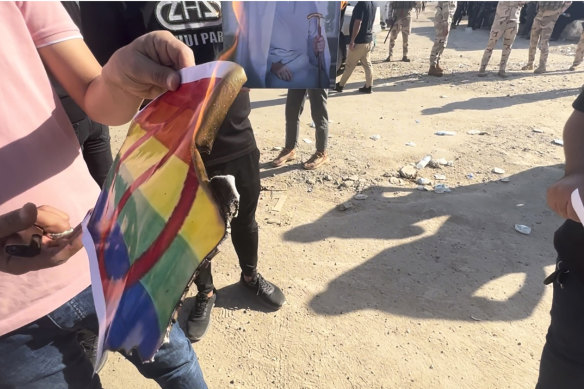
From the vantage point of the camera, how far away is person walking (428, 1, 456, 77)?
6.82 metres

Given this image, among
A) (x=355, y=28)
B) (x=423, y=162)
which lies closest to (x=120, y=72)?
(x=423, y=162)

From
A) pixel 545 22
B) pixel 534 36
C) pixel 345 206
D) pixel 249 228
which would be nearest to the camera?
pixel 249 228

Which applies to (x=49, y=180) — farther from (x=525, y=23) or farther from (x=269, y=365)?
(x=525, y=23)

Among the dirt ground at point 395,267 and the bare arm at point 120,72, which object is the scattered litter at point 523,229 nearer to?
the dirt ground at point 395,267

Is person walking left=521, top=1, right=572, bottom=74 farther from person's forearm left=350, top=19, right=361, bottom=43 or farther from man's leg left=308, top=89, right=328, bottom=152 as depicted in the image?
man's leg left=308, top=89, right=328, bottom=152

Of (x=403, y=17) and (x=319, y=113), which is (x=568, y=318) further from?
(x=403, y=17)

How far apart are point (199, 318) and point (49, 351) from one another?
124cm

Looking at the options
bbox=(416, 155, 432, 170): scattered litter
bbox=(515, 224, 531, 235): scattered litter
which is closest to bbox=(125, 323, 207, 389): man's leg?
bbox=(515, 224, 531, 235): scattered litter

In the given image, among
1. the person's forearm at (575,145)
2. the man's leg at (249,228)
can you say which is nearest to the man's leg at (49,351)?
the man's leg at (249,228)

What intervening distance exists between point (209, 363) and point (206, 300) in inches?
13.2

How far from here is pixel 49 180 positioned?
3.14 ft

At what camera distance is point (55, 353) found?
3.36 ft

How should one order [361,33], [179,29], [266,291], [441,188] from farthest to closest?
[361,33] < [441,188] < [266,291] < [179,29]

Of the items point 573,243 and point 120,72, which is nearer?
point 120,72
